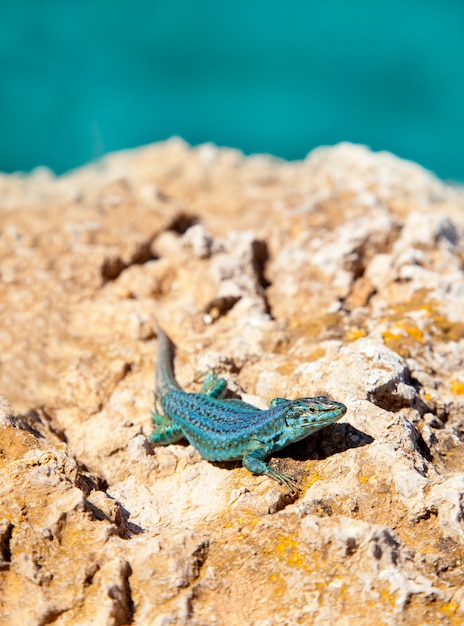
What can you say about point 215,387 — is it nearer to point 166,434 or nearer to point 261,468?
point 166,434

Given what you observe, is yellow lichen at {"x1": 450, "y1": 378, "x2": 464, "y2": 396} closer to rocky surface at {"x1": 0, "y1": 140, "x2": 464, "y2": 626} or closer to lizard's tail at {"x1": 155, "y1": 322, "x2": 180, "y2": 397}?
rocky surface at {"x1": 0, "y1": 140, "x2": 464, "y2": 626}

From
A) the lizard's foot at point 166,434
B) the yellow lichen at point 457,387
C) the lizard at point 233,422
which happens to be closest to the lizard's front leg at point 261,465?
the lizard at point 233,422

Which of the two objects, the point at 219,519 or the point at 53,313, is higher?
the point at 53,313

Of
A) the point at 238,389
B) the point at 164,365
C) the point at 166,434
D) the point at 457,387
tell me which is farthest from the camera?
the point at 164,365

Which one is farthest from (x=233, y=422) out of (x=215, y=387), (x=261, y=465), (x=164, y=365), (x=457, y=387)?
(x=457, y=387)

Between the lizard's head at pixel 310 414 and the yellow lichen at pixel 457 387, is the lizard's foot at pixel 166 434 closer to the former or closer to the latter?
the lizard's head at pixel 310 414

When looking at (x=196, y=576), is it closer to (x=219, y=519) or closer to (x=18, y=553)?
(x=219, y=519)

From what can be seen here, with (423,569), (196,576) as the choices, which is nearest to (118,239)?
(196,576)
